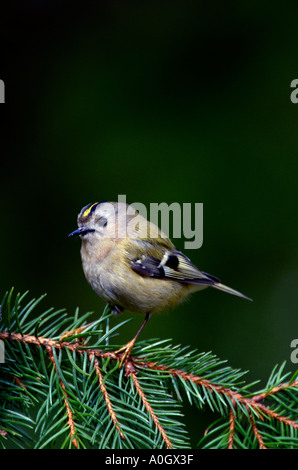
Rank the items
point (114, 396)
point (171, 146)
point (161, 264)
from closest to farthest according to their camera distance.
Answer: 1. point (114, 396)
2. point (161, 264)
3. point (171, 146)

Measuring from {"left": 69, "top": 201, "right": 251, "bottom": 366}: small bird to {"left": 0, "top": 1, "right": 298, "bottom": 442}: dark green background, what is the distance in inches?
17.8

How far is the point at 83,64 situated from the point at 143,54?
1.00 feet

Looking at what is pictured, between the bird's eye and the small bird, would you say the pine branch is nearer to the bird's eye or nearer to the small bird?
the small bird

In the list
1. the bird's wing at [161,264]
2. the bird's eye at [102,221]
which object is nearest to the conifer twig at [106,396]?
the bird's wing at [161,264]

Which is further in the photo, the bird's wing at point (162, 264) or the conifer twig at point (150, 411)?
the bird's wing at point (162, 264)

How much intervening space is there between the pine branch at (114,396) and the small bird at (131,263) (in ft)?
Answer: 1.05

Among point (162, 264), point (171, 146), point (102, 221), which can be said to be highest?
point (171, 146)

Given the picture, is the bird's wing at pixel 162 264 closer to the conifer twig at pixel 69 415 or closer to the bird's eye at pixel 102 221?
the bird's eye at pixel 102 221

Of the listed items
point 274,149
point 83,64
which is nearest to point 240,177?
point 274,149

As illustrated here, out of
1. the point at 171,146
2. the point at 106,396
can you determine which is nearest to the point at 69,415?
the point at 106,396

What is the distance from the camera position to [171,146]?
98.1 inches

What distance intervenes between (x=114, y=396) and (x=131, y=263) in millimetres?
557

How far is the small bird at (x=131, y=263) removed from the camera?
1776 mm

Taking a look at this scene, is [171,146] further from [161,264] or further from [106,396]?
[106,396]
